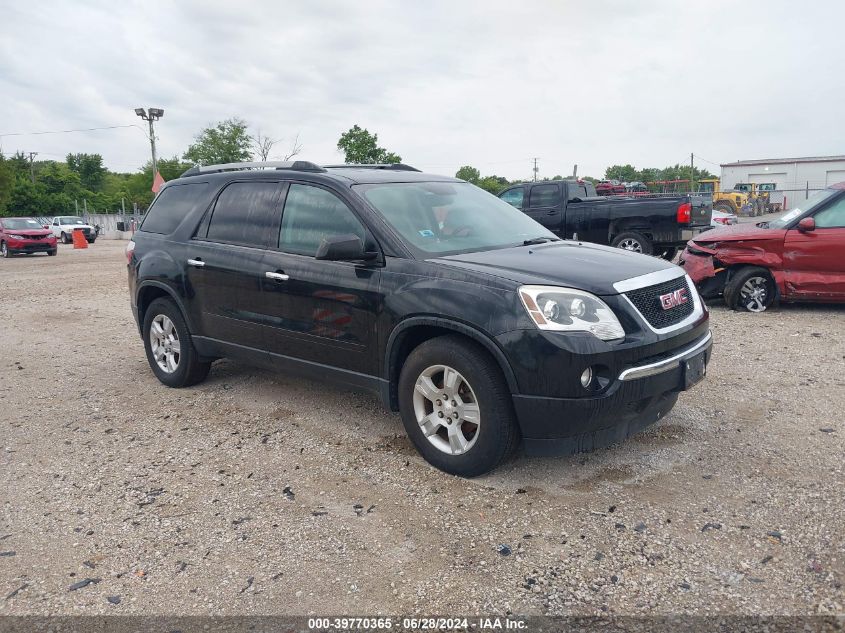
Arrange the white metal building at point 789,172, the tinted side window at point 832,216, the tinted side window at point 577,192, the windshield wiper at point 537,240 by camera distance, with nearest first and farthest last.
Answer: the windshield wiper at point 537,240 < the tinted side window at point 832,216 < the tinted side window at point 577,192 < the white metal building at point 789,172

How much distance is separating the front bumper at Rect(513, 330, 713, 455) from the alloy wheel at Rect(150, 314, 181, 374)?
3433 millimetres

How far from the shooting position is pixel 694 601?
2701mm

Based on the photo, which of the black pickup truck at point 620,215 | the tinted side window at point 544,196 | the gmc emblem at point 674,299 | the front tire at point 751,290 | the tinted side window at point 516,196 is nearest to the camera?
the gmc emblem at point 674,299

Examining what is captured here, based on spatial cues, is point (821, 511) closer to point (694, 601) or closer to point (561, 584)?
point (694, 601)

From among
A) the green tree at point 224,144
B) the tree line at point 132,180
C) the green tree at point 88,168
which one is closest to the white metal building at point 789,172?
the tree line at point 132,180

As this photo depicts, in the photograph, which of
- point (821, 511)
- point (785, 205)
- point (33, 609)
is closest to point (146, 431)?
point (33, 609)

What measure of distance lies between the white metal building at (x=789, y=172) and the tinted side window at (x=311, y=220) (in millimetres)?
59925

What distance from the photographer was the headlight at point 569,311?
345 cm

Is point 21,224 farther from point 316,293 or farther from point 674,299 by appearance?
point 674,299

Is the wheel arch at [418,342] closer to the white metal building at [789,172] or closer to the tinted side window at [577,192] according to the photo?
the tinted side window at [577,192]

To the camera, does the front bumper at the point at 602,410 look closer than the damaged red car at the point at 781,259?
Yes

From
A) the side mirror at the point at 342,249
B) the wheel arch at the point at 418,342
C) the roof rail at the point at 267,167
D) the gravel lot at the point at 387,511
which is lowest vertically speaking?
the gravel lot at the point at 387,511

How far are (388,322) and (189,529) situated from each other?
1.56 m

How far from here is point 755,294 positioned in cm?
848
